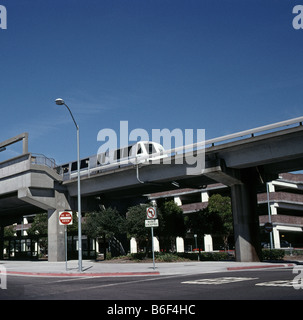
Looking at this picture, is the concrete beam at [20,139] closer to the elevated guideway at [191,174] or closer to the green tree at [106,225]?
the elevated guideway at [191,174]

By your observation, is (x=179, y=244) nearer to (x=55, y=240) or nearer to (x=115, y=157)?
(x=55, y=240)

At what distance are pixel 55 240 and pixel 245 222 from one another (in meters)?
19.0

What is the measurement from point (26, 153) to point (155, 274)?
23.3 metres

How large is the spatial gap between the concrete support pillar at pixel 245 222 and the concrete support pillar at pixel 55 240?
17783 millimetres

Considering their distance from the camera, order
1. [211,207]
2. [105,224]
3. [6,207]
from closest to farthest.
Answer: [105,224], [6,207], [211,207]

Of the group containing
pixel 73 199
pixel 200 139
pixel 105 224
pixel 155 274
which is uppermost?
pixel 200 139

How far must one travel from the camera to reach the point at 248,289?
1145 cm

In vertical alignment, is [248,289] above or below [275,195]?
below

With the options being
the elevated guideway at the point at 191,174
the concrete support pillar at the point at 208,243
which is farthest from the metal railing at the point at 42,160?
the concrete support pillar at the point at 208,243

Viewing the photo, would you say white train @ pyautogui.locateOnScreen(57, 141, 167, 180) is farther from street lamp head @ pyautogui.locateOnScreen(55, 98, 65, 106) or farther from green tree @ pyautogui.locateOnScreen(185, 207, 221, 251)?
street lamp head @ pyautogui.locateOnScreen(55, 98, 65, 106)

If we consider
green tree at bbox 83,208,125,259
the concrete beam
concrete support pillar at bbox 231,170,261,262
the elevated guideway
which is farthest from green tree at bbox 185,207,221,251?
the concrete beam

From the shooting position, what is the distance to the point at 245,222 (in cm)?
2986
